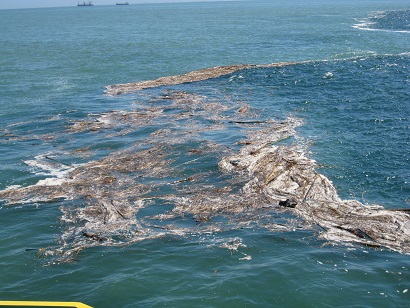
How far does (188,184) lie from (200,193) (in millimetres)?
1426

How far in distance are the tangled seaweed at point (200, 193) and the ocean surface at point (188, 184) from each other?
0.12 metres

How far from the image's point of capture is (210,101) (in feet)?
139

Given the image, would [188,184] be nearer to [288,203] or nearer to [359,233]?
[288,203]

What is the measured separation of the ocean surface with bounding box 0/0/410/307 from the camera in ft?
53.5

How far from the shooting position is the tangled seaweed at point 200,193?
19938 mm

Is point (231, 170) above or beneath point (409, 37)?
beneath

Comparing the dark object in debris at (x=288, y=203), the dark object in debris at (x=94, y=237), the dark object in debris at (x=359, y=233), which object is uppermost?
the dark object in debris at (x=288, y=203)

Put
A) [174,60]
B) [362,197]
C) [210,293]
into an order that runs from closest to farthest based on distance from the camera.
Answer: [210,293] → [362,197] → [174,60]

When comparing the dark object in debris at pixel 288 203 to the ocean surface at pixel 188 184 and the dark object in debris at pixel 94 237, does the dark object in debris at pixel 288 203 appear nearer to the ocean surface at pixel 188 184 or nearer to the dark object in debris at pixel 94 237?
the ocean surface at pixel 188 184

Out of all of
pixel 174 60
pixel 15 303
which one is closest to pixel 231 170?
pixel 15 303

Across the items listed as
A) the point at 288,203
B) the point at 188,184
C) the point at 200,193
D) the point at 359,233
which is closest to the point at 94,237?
the point at 200,193

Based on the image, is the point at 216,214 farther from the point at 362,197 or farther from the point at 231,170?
the point at 362,197

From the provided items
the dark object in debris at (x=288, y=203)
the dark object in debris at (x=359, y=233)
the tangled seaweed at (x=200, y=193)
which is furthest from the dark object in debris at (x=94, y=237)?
the dark object in debris at (x=359, y=233)

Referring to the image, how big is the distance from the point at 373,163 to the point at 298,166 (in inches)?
180
